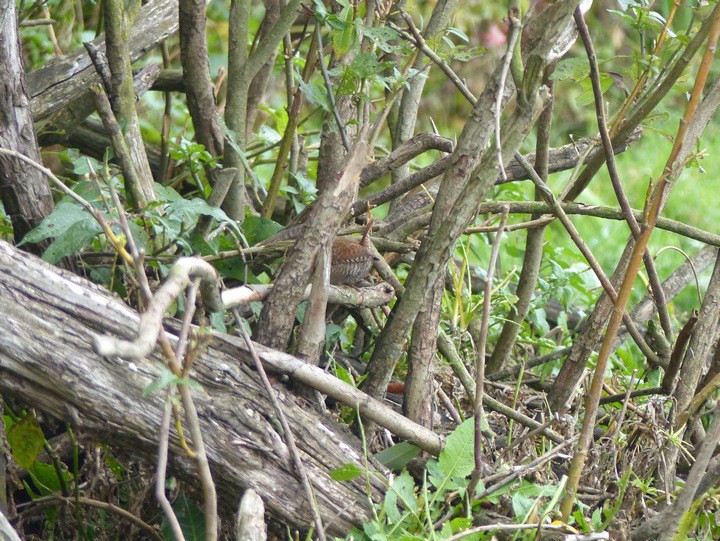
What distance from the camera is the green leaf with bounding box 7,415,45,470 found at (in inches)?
65.0

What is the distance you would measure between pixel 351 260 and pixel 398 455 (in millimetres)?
Answer: 466

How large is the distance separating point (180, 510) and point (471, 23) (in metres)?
5.28

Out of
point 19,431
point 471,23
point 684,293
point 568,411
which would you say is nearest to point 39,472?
point 19,431

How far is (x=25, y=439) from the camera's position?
1.66 metres

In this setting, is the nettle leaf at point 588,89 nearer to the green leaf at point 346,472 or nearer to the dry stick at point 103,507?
the green leaf at point 346,472

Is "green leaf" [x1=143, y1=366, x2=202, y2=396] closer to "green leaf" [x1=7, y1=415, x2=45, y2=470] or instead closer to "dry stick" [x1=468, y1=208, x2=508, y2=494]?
"dry stick" [x1=468, y1=208, x2=508, y2=494]

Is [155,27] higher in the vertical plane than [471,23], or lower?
lower

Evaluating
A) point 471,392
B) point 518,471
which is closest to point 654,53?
point 471,392

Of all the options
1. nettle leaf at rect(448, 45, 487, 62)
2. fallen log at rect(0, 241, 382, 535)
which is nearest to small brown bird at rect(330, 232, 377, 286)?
fallen log at rect(0, 241, 382, 535)

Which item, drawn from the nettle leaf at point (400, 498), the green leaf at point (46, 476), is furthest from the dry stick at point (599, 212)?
the green leaf at point (46, 476)

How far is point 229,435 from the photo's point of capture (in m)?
1.46

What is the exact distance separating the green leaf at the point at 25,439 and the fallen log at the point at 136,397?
24 centimetres

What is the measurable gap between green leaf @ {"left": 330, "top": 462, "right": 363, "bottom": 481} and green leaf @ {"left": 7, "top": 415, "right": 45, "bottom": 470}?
25.4 inches

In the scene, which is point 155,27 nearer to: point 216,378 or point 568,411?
point 216,378
